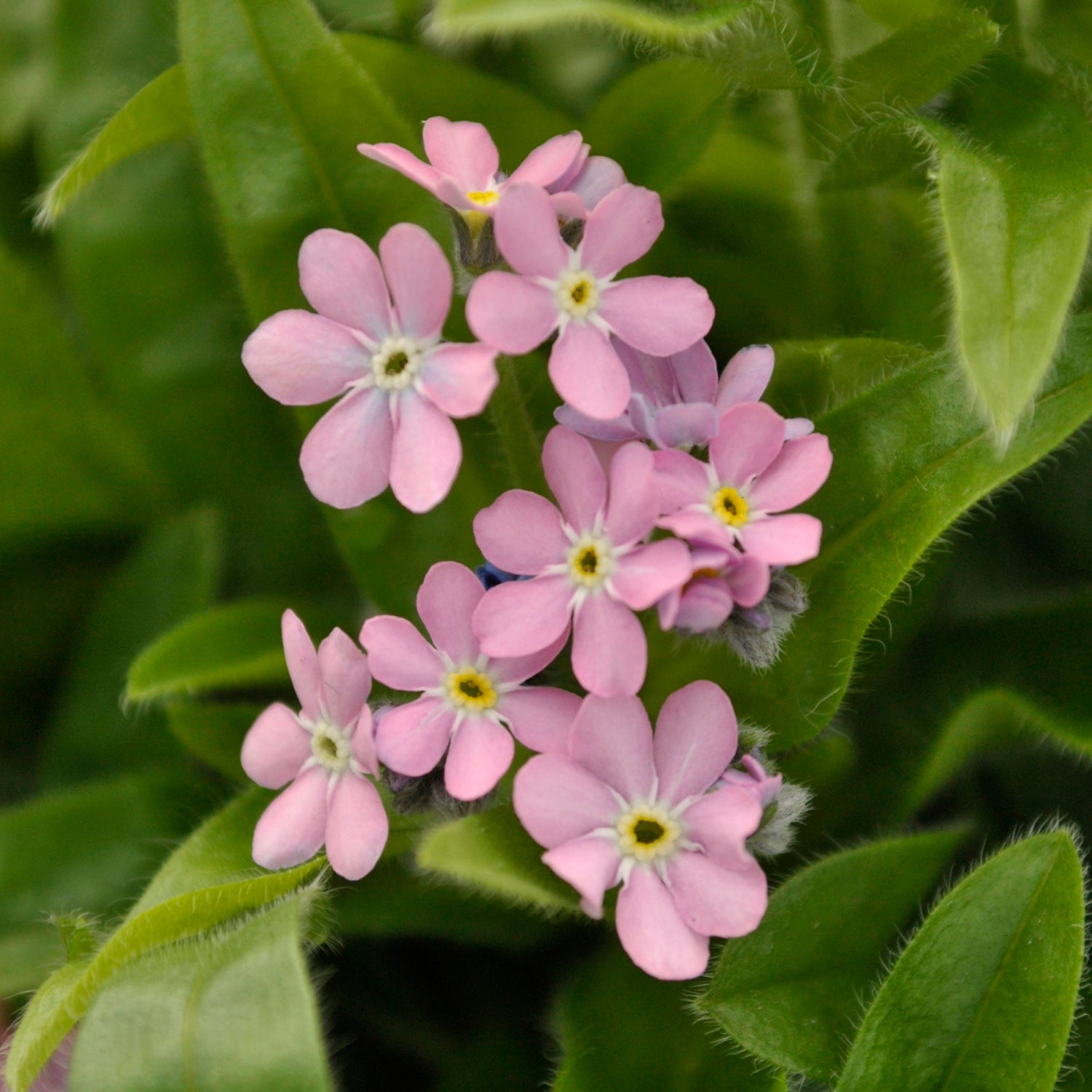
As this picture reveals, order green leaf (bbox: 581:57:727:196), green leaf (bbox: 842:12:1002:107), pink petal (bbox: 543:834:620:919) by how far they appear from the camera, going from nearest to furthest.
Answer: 1. pink petal (bbox: 543:834:620:919)
2. green leaf (bbox: 842:12:1002:107)
3. green leaf (bbox: 581:57:727:196)

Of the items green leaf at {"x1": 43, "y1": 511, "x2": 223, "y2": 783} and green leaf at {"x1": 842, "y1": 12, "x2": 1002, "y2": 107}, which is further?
green leaf at {"x1": 43, "y1": 511, "x2": 223, "y2": 783}

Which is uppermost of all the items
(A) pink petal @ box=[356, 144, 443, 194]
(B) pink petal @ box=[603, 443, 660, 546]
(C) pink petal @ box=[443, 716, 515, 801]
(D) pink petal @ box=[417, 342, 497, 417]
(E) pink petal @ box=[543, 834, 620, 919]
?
(A) pink petal @ box=[356, 144, 443, 194]

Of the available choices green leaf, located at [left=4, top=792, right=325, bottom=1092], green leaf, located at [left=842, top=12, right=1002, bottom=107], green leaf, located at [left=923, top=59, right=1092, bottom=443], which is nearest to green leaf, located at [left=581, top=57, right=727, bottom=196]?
green leaf, located at [left=842, top=12, right=1002, bottom=107]

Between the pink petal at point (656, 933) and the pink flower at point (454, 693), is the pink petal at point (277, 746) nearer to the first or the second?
the pink flower at point (454, 693)

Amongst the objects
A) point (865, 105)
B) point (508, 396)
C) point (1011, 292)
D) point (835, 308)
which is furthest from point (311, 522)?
point (1011, 292)

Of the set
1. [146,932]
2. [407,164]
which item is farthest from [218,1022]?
[407,164]

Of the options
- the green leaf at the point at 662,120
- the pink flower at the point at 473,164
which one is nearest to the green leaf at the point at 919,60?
the green leaf at the point at 662,120

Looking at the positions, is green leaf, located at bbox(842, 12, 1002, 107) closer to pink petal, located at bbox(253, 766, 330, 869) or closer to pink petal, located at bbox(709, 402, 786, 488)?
pink petal, located at bbox(709, 402, 786, 488)
